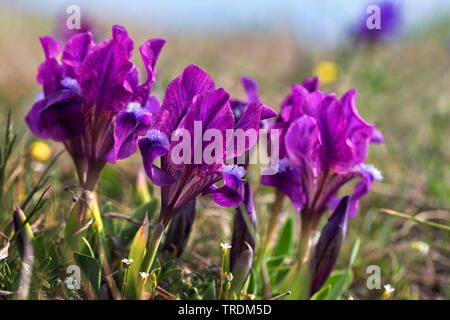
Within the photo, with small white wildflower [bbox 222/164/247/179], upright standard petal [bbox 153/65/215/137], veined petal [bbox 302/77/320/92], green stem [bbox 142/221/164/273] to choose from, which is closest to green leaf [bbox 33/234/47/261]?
green stem [bbox 142/221/164/273]

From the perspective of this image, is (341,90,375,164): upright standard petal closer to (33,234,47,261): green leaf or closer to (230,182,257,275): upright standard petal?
(230,182,257,275): upright standard petal

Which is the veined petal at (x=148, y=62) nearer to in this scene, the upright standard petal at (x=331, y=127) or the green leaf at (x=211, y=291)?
the upright standard petal at (x=331, y=127)

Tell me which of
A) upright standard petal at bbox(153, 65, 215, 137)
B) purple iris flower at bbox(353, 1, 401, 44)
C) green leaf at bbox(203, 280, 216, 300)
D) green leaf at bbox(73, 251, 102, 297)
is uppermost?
purple iris flower at bbox(353, 1, 401, 44)

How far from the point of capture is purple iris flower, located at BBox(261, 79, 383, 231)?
5.96 ft

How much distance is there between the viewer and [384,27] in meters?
5.89

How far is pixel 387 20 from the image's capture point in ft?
19.2

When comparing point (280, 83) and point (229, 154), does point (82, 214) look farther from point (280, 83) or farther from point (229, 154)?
point (280, 83)

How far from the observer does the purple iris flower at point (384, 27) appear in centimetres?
561

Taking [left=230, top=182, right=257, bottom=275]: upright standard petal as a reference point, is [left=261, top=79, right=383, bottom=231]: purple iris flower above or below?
above

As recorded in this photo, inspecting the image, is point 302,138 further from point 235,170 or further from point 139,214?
point 139,214

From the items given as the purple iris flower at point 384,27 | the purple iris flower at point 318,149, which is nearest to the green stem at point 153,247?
the purple iris flower at point 318,149

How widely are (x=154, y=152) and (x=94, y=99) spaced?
1.37 ft

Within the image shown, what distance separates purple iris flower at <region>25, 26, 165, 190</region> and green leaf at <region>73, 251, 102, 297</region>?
31 cm

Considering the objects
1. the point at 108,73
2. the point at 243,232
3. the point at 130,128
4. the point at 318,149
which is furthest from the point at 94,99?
the point at 318,149
